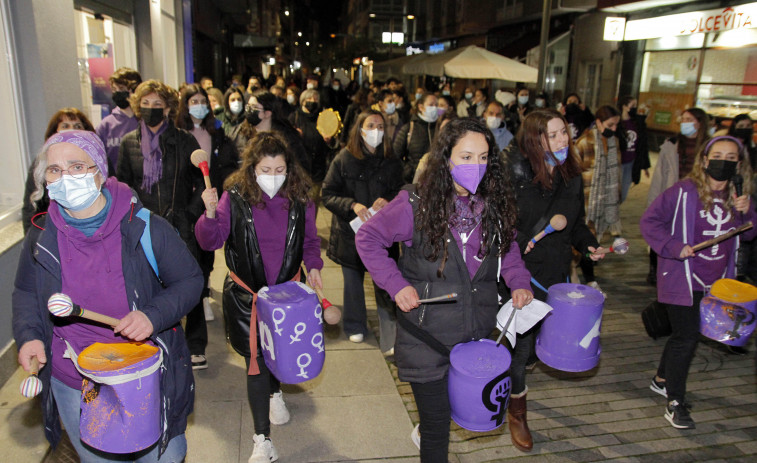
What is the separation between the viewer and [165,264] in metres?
2.45

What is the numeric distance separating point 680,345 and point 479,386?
226 centimetres

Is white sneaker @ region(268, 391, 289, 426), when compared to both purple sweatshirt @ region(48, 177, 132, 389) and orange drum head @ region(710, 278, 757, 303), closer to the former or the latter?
purple sweatshirt @ region(48, 177, 132, 389)

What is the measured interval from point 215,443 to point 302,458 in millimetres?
586

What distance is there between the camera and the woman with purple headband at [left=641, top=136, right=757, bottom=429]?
3.80 meters

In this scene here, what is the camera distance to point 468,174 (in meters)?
2.74

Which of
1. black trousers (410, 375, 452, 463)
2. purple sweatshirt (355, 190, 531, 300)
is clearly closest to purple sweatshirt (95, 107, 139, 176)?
purple sweatshirt (355, 190, 531, 300)

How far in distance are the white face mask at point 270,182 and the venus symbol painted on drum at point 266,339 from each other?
2.59 feet

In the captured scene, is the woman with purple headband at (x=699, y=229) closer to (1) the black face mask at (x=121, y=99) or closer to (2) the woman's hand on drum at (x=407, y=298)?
(2) the woman's hand on drum at (x=407, y=298)

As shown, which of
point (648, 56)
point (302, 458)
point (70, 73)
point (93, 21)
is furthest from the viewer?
point (648, 56)

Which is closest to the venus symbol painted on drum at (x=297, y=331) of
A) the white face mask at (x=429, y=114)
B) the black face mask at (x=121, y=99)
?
the black face mask at (x=121, y=99)

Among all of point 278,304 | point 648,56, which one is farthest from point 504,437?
point 648,56

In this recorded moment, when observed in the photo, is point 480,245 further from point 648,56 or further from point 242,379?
point 648,56

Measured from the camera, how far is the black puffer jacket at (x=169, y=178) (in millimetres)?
4332

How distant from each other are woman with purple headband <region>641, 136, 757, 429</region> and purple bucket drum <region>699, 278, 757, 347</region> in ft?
0.68
